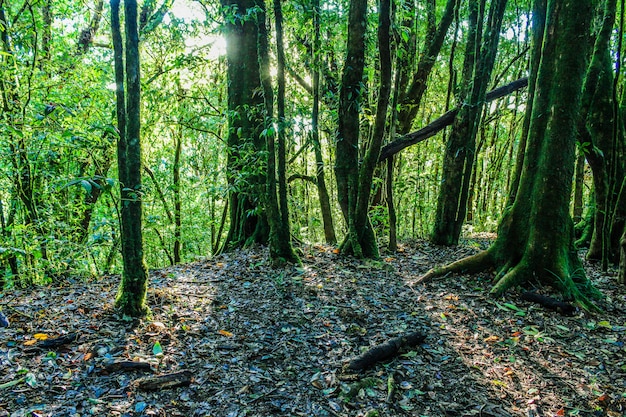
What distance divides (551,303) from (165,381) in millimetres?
4570

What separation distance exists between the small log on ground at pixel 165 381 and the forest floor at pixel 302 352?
0.5 inches

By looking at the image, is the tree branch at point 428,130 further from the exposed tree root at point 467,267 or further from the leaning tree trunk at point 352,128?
the exposed tree root at point 467,267

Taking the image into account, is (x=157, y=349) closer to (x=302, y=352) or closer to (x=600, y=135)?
(x=302, y=352)

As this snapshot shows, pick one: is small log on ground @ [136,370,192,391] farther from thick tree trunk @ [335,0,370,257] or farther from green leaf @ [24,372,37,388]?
thick tree trunk @ [335,0,370,257]

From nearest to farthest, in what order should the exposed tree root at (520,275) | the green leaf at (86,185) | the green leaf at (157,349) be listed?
the green leaf at (86,185) < the green leaf at (157,349) < the exposed tree root at (520,275)

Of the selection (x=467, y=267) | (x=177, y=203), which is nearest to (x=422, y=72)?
(x=467, y=267)

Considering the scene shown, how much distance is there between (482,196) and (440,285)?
39.7 feet

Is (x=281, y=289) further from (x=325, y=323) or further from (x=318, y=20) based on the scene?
(x=318, y=20)

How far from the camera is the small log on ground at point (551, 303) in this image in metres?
4.48

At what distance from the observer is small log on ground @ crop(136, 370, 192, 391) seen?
2.94m

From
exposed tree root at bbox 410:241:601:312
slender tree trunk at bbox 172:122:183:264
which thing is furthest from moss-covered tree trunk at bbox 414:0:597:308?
slender tree trunk at bbox 172:122:183:264

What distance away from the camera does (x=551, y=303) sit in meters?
4.57

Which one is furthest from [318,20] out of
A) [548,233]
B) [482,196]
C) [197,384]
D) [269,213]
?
[482,196]

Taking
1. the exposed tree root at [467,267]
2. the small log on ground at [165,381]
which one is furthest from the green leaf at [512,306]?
the small log on ground at [165,381]
